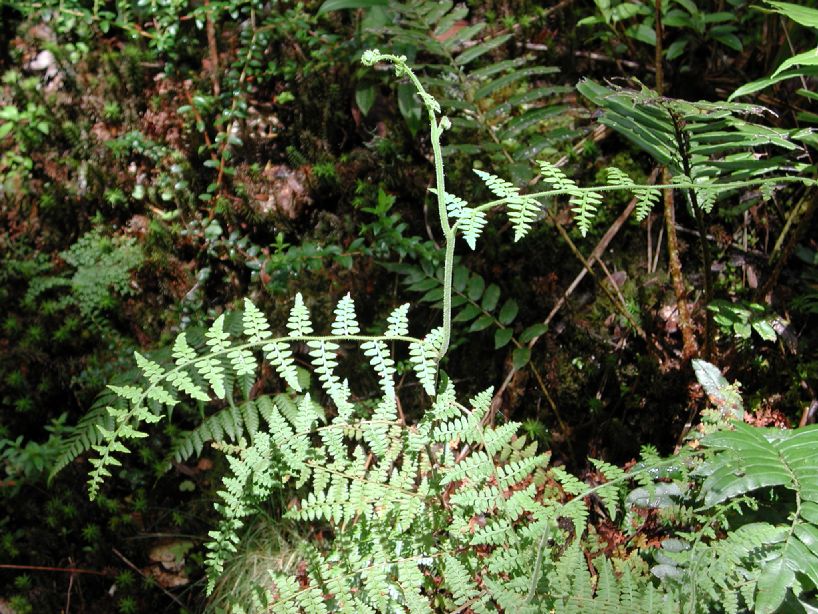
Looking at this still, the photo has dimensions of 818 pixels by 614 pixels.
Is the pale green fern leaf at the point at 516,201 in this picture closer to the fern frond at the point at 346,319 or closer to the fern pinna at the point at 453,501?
the fern pinna at the point at 453,501

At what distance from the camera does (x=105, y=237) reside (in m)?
3.68

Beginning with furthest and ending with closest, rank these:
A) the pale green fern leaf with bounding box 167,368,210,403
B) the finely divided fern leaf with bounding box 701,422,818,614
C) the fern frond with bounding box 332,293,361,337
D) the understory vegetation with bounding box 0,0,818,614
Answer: the understory vegetation with bounding box 0,0,818,614 < the fern frond with bounding box 332,293,361,337 < the pale green fern leaf with bounding box 167,368,210,403 < the finely divided fern leaf with bounding box 701,422,818,614

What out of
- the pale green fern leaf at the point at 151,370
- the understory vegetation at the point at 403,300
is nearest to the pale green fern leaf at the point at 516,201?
the understory vegetation at the point at 403,300

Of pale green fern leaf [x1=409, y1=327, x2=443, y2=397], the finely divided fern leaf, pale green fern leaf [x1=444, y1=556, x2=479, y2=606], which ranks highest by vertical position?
pale green fern leaf [x1=409, y1=327, x2=443, y2=397]

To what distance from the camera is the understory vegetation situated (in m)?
2.05

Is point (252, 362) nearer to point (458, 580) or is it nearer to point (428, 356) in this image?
point (428, 356)

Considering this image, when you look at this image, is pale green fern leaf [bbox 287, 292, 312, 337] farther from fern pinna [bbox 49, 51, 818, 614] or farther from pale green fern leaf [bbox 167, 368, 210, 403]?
pale green fern leaf [bbox 167, 368, 210, 403]

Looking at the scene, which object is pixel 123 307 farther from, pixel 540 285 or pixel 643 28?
pixel 643 28

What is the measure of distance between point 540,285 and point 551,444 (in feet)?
2.44

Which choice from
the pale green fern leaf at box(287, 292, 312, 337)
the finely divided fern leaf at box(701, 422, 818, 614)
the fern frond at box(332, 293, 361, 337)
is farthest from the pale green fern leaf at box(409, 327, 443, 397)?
the finely divided fern leaf at box(701, 422, 818, 614)

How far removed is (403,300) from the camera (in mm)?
3256

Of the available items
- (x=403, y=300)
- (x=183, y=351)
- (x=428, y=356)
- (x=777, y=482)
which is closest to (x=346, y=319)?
(x=428, y=356)

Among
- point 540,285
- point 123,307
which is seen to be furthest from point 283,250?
point 540,285

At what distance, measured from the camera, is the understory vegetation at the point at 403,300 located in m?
2.05
